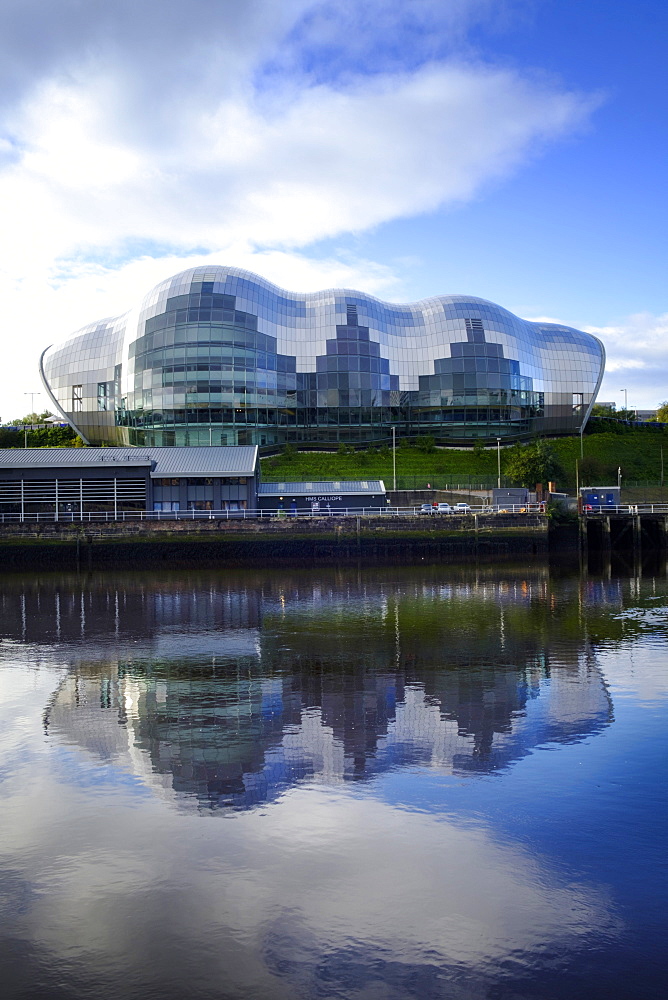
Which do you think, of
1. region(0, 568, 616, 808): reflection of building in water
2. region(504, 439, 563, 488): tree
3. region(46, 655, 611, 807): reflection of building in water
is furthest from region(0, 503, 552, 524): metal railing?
region(46, 655, 611, 807): reflection of building in water

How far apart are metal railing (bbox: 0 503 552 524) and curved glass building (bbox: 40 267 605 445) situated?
2608 cm

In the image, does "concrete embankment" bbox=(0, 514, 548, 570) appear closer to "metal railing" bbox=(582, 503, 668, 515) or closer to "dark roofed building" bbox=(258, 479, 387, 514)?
"metal railing" bbox=(582, 503, 668, 515)

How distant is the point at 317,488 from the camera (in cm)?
6469

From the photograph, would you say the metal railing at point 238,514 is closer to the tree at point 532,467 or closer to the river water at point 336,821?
the tree at point 532,467

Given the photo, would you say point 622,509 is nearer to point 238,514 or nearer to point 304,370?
point 238,514

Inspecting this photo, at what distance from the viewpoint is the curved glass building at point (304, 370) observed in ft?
273

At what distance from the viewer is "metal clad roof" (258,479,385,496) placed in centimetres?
6366

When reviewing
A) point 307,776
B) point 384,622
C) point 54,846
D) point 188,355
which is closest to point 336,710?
point 307,776

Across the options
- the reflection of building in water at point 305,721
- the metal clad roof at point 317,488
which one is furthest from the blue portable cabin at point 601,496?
the reflection of building in water at point 305,721

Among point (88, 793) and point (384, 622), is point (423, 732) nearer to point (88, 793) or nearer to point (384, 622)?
point (88, 793)

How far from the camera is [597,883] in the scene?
11.0 m

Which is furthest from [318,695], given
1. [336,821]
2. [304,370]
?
[304,370]

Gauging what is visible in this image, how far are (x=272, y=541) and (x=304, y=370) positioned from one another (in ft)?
120

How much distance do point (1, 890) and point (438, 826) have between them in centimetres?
628
